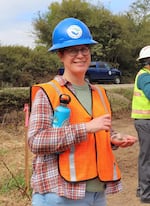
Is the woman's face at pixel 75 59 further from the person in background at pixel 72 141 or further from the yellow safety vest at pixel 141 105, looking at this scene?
the yellow safety vest at pixel 141 105

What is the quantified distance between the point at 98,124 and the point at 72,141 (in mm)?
148

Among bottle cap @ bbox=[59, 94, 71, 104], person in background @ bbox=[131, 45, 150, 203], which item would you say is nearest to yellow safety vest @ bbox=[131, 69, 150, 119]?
person in background @ bbox=[131, 45, 150, 203]

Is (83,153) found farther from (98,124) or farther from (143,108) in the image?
(143,108)

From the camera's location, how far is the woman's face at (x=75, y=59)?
234 cm

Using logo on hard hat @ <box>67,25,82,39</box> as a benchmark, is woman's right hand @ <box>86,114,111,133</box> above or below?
below

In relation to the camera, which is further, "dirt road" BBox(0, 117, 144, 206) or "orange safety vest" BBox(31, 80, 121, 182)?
"dirt road" BBox(0, 117, 144, 206)

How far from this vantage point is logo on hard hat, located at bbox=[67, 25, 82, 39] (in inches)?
91.4

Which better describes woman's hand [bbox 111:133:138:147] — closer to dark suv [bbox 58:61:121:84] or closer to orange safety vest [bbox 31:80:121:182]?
orange safety vest [bbox 31:80:121:182]

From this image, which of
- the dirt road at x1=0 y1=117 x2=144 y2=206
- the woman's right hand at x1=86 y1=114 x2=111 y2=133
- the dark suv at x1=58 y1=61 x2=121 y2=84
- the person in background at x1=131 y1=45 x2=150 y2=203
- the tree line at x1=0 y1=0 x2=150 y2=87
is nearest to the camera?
the woman's right hand at x1=86 y1=114 x2=111 y2=133

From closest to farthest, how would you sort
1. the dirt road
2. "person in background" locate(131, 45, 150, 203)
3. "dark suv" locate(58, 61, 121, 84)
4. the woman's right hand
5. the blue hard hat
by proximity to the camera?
the woman's right hand, the blue hard hat, "person in background" locate(131, 45, 150, 203), the dirt road, "dark suv" locate(58, 61, 121, 84)

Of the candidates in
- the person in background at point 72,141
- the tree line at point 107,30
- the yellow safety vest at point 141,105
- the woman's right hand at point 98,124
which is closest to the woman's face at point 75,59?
the person in background at point 72,141

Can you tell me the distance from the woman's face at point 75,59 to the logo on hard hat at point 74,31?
0.06 metres

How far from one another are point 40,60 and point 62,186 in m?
22.4

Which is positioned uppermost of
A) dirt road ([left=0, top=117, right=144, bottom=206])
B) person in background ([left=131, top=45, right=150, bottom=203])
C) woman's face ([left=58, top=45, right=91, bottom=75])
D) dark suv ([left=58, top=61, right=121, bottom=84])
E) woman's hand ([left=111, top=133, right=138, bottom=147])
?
woman's face ([left=58, top=45, right=91, bottom=75])
